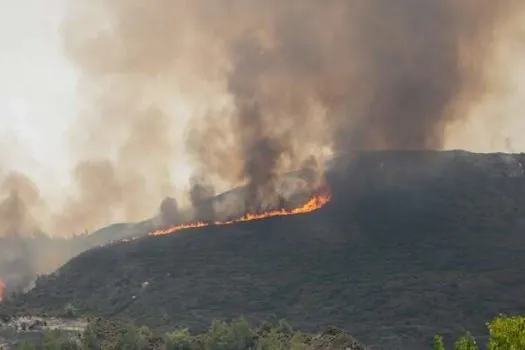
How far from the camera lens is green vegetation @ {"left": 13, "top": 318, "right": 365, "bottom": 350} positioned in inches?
2509

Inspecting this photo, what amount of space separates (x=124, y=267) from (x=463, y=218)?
58.1m

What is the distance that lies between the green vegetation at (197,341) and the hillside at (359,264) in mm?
20164

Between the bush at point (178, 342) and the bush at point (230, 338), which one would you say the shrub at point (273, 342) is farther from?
the bush at point (178, 342)

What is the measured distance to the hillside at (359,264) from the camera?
98.8 m

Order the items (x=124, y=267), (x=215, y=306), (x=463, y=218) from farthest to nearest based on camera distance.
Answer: (x=463, y=218) < (x=124, y=267) < (x=215, y=306)

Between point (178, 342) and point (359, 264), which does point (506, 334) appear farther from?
point (359, 264)

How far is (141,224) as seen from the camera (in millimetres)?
176500

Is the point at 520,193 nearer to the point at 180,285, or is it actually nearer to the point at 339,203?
the point at 339,203

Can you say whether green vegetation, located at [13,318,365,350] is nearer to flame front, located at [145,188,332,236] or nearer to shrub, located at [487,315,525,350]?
shrub, located at [487,315,525,350]

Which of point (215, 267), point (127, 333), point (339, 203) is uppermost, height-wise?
point (339, 203)

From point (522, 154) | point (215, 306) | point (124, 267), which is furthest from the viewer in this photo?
point (522, 154)

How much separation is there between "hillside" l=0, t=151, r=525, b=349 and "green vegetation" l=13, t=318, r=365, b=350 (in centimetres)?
2016

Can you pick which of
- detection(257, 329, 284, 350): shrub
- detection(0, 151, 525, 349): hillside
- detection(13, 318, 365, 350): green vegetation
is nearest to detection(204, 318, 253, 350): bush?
detection(13, 318, 365, 350): green vegetation

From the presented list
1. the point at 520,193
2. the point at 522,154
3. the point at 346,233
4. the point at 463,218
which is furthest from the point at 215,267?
the point at 522,154
